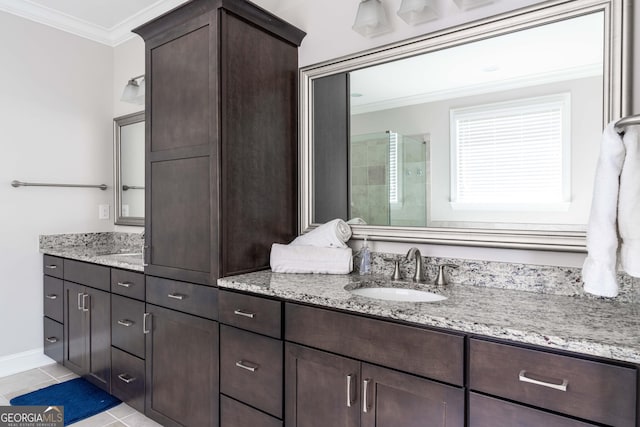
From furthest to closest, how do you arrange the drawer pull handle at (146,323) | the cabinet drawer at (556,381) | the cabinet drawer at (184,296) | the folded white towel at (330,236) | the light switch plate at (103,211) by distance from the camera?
1. the light switch plate at (103,211)
2. the drawer pull handle at (146,323)
3. the folded white towel at (330,236)
4. the cabinet drawer at (184,296)
5. the cabinet drawer at (556,381)

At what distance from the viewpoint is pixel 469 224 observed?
167 centimetres

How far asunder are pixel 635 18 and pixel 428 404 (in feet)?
4.83

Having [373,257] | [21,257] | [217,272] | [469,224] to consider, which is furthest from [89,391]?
[469,224]

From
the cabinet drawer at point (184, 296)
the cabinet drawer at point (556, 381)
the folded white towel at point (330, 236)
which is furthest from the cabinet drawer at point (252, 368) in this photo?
the cabinet drawer at point (556, 381)

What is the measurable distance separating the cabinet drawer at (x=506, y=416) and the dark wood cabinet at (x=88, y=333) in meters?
2.13

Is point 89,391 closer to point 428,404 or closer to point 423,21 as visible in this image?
point 428,404

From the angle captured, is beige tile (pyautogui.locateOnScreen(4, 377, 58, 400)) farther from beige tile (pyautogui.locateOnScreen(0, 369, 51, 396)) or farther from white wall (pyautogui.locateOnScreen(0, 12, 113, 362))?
white wall (pyautogui.locateOnScreen(0, 12, 113, 362))

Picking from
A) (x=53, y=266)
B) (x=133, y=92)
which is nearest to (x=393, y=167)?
(x=133, y=92)

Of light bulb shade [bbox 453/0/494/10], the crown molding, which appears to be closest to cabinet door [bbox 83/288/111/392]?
the crown molding

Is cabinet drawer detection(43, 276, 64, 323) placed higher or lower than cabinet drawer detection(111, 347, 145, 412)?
higher

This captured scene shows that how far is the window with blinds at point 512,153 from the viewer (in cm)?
147

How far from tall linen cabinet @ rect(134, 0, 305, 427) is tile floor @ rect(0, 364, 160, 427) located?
0.56ft

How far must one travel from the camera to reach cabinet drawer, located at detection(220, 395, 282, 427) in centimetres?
158

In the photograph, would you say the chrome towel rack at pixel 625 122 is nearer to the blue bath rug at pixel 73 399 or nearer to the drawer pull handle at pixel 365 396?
the drawer pull handle at pixel 365 396
